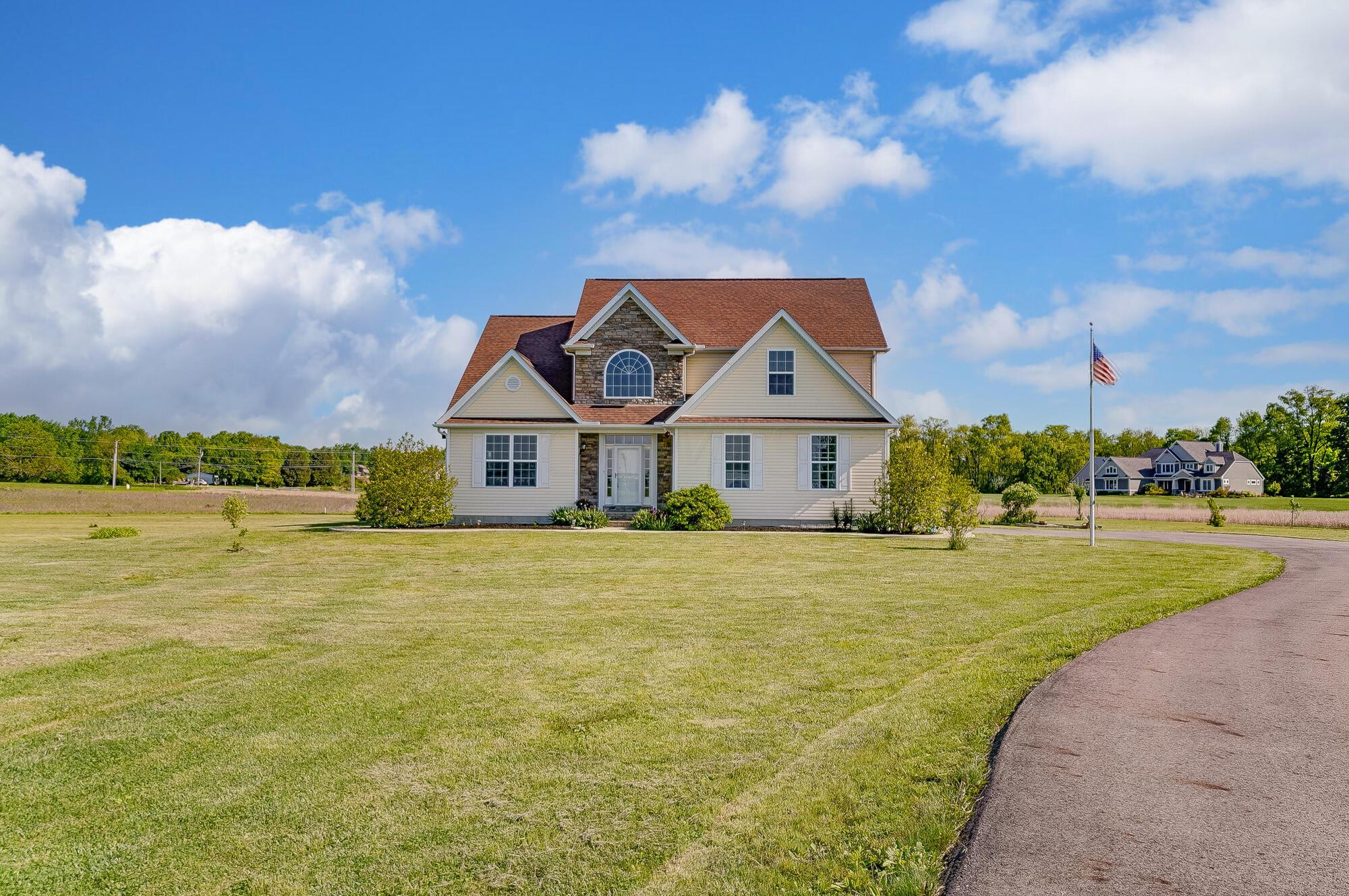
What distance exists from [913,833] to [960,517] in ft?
64.6

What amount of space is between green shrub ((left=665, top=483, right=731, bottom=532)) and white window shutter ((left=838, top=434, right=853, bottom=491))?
4.01 metres

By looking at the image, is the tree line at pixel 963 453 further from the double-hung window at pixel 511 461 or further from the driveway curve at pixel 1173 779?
the driveway curve at pixel 1173 779

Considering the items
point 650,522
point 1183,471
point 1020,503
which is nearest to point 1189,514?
point 1020,503

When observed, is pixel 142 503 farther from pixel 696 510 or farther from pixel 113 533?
pixel 696 510

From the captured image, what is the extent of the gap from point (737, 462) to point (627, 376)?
506 cm

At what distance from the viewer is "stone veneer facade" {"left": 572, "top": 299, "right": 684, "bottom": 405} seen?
2833cm

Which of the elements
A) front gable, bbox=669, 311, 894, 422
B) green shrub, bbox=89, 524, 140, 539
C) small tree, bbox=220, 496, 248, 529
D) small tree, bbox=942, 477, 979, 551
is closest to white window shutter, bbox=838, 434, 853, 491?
front gable, bbox=669, 311, 894, 422

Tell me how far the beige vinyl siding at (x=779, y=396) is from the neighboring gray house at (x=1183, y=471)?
77002 mm

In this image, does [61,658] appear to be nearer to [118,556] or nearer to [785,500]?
[118,556]

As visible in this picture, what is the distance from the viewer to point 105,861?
13.8 ft

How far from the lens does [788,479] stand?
26.4 metres

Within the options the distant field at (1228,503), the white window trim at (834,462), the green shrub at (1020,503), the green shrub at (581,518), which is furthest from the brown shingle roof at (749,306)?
the distant field at (1228,503)

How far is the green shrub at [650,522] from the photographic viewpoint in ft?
81.8

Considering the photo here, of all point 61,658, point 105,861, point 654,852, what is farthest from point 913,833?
point 61,658
